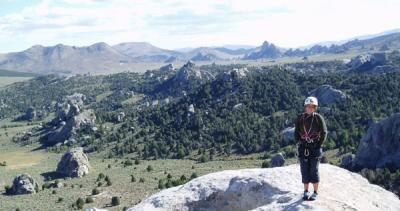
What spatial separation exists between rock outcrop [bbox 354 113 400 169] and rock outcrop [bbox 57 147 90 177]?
65.5 metres

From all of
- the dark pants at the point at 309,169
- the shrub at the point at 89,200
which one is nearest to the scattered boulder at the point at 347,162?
the shrub at the point at 89,200

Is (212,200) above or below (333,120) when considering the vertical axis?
above

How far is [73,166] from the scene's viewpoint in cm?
11944

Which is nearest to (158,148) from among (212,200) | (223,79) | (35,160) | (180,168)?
(180,168)

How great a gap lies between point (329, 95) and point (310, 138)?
138 metres

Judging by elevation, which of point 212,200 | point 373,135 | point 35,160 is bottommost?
point 35,160

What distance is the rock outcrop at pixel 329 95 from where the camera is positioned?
149 meters

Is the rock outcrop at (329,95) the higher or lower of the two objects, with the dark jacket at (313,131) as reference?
lower

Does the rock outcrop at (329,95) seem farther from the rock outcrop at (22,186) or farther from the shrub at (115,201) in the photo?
the rock outcrop at (22,186)

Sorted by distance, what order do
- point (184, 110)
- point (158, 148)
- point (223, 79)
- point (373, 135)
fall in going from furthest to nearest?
point (223, 79)
point (184, 110)
point (158, 148)
point (373, 135)

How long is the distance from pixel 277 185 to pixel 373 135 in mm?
74408

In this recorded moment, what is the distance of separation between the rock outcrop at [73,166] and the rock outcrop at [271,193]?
3908 inches

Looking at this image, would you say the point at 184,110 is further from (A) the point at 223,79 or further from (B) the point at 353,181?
(B) the point at 353,181

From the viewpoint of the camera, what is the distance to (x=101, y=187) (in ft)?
326
